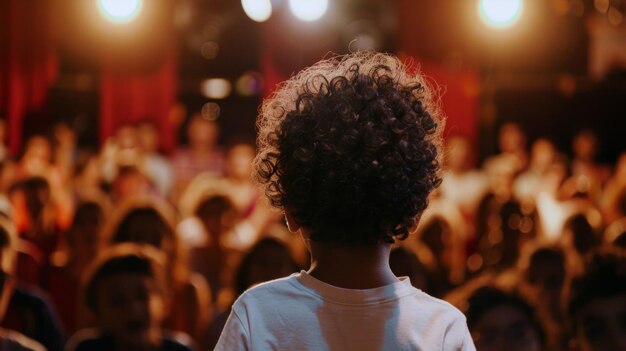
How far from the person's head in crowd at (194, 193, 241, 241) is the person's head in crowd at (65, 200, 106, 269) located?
672 mm

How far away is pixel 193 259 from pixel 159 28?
467 cm

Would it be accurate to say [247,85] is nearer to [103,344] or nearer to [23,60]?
[23,60]

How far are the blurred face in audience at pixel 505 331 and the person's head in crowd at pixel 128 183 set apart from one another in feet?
15.3

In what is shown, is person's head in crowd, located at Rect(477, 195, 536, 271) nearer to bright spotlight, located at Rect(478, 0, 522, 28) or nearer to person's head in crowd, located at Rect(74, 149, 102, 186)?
bright spotlight, located at Rect(478, 0, 522, 28)

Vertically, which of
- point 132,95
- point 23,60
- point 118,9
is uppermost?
point 118,9

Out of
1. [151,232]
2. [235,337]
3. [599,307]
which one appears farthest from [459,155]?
[235,337]

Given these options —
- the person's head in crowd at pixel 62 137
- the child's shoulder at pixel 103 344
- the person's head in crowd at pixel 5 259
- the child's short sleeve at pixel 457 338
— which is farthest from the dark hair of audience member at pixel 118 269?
the person's head in crowd at pixel 62 137

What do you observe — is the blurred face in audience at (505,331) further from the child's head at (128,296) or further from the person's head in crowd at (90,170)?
the person's head in crowd at (90,170)

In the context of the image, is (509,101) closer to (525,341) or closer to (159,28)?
(159,28)

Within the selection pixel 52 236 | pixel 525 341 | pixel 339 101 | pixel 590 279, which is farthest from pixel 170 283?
pixel 339 101

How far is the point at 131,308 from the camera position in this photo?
4340mm

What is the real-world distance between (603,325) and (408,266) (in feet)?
7.07

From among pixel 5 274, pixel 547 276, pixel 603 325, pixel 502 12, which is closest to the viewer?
pixel 603 325

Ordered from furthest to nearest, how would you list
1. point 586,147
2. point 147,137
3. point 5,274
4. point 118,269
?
point 586,147 → point 147,137 → point 118,269 → point 5,274
